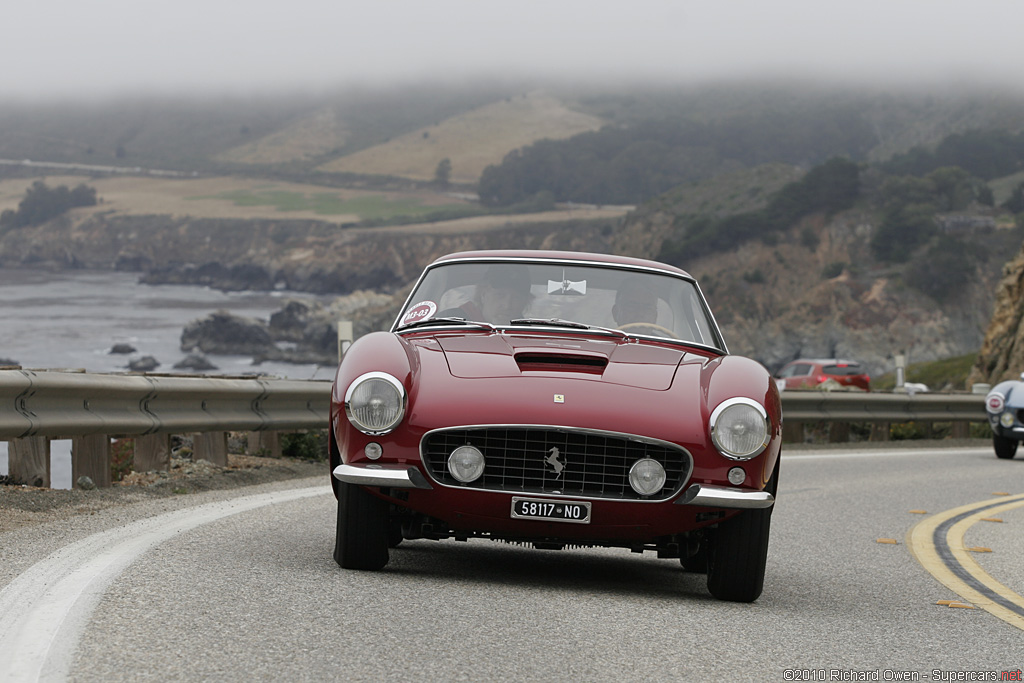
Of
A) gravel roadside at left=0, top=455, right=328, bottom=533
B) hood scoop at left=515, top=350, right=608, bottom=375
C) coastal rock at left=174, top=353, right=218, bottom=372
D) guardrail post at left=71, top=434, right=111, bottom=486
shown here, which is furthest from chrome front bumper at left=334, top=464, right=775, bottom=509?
coastal rock at left=174, top=353, right=218, bottom=372

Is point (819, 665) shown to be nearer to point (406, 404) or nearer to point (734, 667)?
point (734, 667)

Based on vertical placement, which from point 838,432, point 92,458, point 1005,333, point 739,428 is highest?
point 739,428

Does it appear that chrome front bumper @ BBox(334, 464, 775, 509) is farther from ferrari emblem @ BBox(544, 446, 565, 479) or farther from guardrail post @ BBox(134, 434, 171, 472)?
guardrail post @ BBox(134, 434, 171, 472)

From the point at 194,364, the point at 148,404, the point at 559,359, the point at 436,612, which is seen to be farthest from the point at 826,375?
the point at 194,364

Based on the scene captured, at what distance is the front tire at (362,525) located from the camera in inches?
209

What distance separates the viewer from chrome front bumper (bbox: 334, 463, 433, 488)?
514cm

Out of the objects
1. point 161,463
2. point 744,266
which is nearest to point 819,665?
point 161,463

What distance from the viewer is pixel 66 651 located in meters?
3.70

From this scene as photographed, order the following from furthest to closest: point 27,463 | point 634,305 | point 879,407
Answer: point 879,407
point 27,463
point 634,305

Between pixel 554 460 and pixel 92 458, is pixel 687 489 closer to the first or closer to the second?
pixel 554 460

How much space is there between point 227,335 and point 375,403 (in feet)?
584

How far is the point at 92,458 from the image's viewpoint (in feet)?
27.2

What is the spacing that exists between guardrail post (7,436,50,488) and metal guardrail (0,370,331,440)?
312 mm

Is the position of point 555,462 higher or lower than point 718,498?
higher
